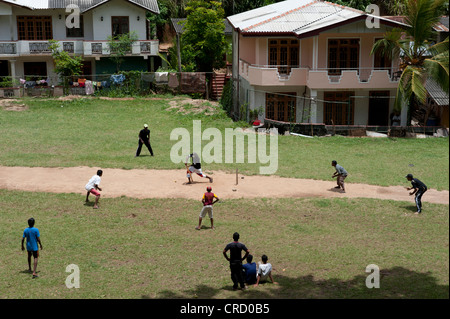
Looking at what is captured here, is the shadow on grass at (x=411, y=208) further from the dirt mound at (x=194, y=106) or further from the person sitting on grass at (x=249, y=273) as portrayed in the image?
the dirt mound at (x=194, y=106)

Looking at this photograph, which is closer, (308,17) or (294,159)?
(294,159)

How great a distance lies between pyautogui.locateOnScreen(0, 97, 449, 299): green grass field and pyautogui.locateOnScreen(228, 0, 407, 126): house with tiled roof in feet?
16.0

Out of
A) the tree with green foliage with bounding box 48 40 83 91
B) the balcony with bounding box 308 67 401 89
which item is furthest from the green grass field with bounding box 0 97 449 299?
the tree with green foliage with bounding box 48 40 83 91

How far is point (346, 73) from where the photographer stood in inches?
1345

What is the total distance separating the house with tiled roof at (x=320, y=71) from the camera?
34344mm

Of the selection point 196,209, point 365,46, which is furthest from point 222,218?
point 365,46

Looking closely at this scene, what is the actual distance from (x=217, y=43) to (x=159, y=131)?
507 inches

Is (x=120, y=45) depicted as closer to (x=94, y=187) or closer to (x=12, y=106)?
(x=12, y=106)

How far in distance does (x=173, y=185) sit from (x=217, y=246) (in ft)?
20.1

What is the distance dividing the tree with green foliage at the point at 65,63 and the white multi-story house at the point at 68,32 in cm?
70

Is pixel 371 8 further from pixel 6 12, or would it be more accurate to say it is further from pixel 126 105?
pixel 6 12

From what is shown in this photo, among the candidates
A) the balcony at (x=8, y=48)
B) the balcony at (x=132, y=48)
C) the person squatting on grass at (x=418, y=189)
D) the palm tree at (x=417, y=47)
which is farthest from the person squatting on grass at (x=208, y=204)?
the balcony at (x=8, y=48)

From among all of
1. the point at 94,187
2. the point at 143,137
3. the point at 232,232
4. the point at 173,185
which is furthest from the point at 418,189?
the point at 143,137

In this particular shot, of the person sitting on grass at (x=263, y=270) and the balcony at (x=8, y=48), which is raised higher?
the balcony at (x=8, y=48)
